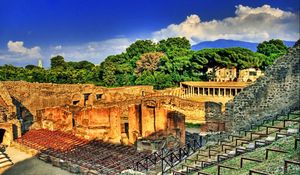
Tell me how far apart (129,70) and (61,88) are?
2170 centimetres

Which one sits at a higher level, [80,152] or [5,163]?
[80,152]

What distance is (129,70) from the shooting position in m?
68.3

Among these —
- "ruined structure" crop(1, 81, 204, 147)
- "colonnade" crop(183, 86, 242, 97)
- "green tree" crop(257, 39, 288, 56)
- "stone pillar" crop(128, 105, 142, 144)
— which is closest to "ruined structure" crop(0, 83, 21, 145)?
"ruined structure" crop(1, 81, 204, 147)

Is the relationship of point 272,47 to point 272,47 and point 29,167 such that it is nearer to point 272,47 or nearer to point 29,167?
point 272,47

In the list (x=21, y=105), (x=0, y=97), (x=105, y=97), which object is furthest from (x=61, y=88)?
(x=0, y=97)

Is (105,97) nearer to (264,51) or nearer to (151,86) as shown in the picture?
(151,86)

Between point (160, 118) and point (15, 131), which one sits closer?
point (160, 118)

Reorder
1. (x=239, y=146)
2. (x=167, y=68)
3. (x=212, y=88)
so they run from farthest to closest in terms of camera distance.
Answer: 1. (x=167, y=68)
2. (x=212, y=88)
3. (x=239, y=146)

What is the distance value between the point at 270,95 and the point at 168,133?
9264mm

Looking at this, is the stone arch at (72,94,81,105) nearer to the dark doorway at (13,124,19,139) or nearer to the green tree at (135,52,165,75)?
the dark doorway at (13,124,19,139)

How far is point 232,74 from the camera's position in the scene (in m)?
58.4

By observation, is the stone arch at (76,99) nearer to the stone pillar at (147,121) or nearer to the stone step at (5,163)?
the stone pillar at (147,121)


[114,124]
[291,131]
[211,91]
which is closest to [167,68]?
[211,91]

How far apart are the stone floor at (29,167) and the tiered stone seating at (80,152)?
47 cm
